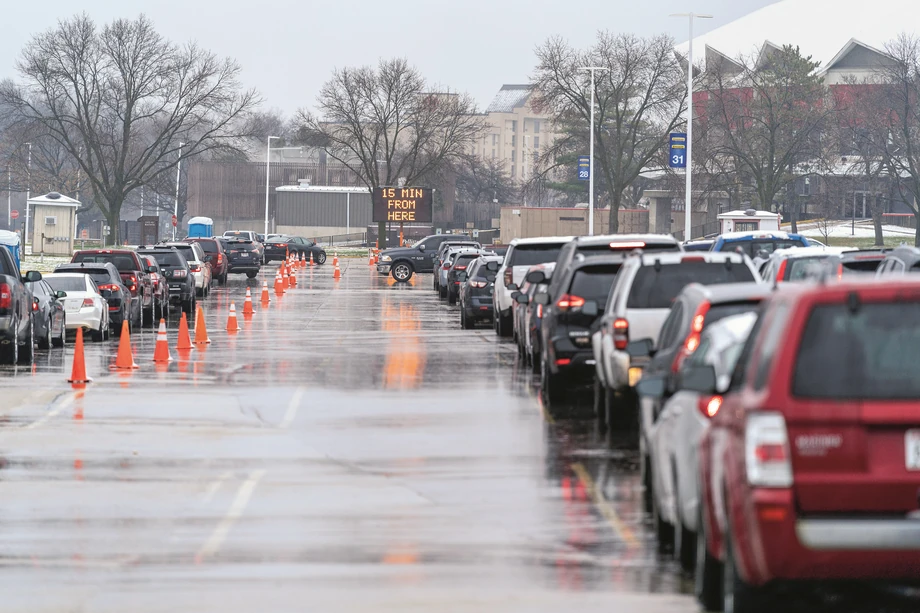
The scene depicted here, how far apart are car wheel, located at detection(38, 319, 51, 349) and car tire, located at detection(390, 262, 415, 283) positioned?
38.2 meters

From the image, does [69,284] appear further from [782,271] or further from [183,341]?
[782,271]

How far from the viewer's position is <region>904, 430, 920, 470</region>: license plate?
6598mm

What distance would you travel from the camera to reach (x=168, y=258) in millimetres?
42531

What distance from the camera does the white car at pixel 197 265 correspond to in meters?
48.7

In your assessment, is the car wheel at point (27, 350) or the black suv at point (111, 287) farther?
the black suv at point (111, 287)

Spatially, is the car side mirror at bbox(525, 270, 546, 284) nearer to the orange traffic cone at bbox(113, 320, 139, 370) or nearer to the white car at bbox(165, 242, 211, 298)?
the orange traffic cone at bbox(113, 320, 139, 370)

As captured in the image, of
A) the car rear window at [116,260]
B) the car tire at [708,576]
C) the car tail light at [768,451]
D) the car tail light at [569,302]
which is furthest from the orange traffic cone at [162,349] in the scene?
the car tail light at [768,451]

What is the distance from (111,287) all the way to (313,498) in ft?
69.4

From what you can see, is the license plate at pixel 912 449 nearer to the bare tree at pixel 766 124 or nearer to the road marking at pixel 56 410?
the road marking at pixel 56 410

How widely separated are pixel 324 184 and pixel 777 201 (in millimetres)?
61472

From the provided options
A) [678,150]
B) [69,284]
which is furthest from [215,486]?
[678,150]

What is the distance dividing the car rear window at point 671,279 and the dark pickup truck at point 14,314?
11604 millimetres

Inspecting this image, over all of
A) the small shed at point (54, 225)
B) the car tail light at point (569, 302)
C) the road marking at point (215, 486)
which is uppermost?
the small shed at point (54, 225)

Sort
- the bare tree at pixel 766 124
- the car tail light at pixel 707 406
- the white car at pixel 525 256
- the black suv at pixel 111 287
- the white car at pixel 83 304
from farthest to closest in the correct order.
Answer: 1. the bare tree at pixel 766 124
2. the black suv at pixel 111 287
3. the white car at pixel 83 304
4. the white car at pixel 525 256
5. the car tail light at pixel 707 406
